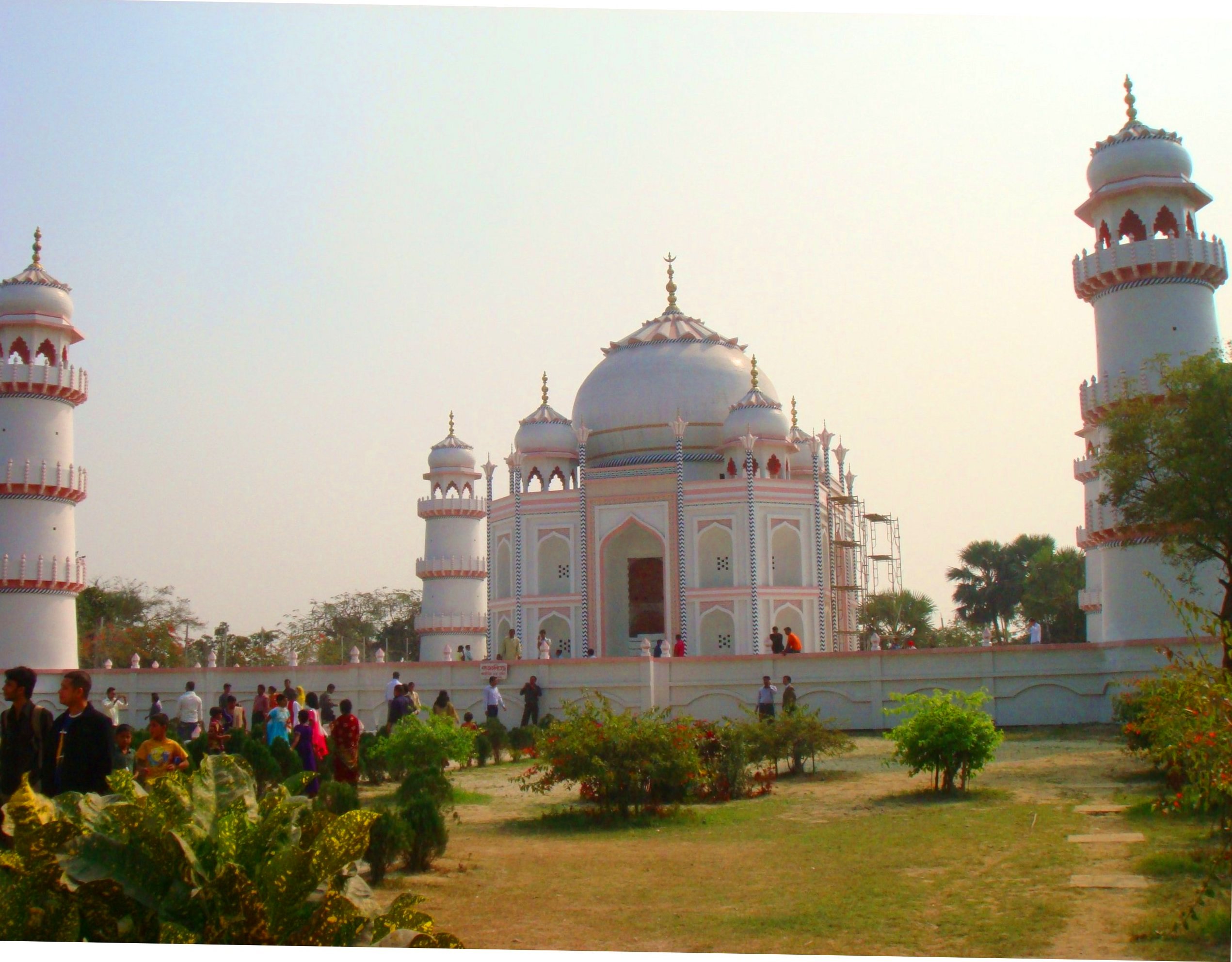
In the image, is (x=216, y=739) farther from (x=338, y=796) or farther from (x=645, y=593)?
(x=645, y=593)

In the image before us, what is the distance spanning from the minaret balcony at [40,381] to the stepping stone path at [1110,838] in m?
23.9

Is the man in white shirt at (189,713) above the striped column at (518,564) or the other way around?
the other way around

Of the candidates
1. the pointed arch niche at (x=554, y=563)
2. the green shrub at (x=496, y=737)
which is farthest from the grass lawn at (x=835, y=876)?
the pointed arch niche at (x=554, y=563)

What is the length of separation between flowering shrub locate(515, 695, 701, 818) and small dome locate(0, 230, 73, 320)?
2041cm

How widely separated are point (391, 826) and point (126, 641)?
36182 millimetres

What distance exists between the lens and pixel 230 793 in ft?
18.7

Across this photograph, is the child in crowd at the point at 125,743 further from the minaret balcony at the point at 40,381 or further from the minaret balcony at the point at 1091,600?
the minaret balcony at the point at 1091,600

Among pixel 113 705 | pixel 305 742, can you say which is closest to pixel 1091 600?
pixel 113 705

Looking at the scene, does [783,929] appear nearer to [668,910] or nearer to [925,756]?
[668,910]

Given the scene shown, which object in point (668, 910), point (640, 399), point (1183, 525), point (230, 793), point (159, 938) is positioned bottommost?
point (668, 910)

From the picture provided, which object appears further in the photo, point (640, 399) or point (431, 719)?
point (640, 399)

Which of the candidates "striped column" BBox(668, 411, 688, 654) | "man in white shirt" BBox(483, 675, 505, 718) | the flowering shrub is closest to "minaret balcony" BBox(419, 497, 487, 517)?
"striped column" BBox(668, 411, 688, 654)

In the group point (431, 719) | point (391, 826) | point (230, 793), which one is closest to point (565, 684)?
point (431, 719)

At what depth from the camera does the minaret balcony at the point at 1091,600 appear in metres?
30.3
